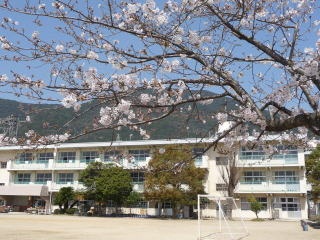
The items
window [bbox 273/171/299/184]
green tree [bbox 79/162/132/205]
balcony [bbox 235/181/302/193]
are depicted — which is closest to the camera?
green tree [bbox 79/162/132/205]

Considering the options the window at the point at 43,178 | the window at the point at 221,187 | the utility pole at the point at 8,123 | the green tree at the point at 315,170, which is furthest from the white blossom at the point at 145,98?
the window at the point at 43,178

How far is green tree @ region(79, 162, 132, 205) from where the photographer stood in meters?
28.0

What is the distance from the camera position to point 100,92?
155 inches

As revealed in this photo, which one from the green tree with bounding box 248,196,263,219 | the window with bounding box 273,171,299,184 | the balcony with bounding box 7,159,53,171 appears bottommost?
the green tree with bounding box 248,196,263,219

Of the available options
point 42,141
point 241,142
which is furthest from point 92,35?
point 241,142

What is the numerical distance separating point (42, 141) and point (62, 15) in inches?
48.9

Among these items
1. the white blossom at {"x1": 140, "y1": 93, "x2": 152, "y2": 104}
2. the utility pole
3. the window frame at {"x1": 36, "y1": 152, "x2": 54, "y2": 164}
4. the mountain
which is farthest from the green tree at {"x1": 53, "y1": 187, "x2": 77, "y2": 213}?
the white blossom at {"x1": 140, "y1": 93, "x2": 152, "y2": 104}

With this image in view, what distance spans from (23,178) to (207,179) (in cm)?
1696

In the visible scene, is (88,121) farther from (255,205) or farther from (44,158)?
(44,158)

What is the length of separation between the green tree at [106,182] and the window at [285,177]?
35.9ft

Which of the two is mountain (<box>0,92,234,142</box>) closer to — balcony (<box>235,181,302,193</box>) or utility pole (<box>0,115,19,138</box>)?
utility pole (<box>0,115,19,138</box>)

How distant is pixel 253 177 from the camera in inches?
1197

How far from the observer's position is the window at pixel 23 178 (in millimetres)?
36125

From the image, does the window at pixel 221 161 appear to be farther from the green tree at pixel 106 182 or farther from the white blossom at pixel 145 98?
the white blossom at pixel 145 98
